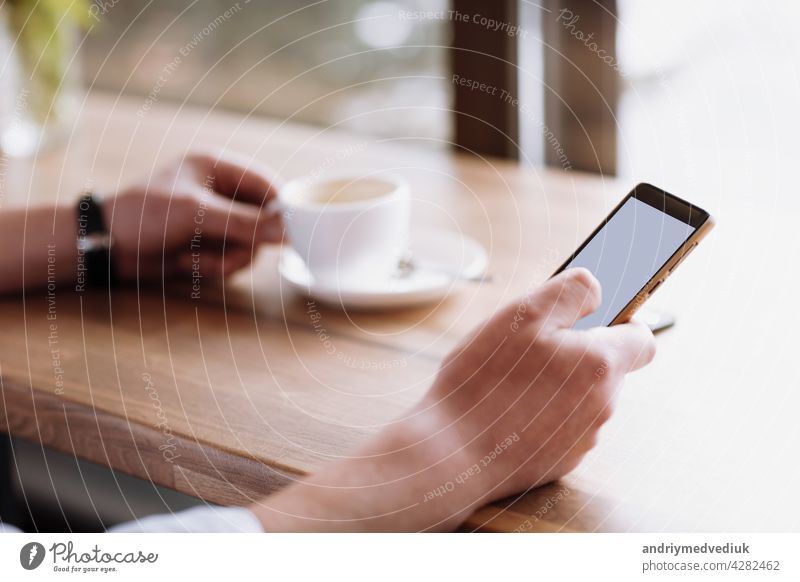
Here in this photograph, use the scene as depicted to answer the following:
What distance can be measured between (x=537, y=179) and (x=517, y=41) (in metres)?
0.21

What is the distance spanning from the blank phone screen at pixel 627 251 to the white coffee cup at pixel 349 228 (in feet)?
0.44

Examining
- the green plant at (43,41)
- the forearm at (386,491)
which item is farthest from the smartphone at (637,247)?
the green plant at (43,41)

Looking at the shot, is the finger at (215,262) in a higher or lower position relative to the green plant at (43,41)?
lower

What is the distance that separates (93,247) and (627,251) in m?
0.38

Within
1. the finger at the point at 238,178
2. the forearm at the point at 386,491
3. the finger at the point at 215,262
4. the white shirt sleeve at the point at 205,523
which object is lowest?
the white shirt sleeve at the point at 205,523

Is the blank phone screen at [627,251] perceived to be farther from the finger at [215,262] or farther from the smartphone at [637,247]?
the finger at [215,262]

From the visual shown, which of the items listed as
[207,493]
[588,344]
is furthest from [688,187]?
[207,493]

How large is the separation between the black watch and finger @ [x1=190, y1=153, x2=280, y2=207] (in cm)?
8

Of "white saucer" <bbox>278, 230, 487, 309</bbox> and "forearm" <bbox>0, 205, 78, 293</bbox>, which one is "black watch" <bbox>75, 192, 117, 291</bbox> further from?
"white saucer" <bbox>278, 230, 487, 309</bbox>

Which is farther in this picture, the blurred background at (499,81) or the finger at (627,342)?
the blurred background at (499,81)

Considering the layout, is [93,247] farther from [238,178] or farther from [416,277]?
[416,277]

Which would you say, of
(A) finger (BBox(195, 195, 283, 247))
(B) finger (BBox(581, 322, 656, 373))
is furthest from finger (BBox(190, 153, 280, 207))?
(B) finger (BBox(581, 322, 656, 373))

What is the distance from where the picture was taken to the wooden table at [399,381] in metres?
0.40
